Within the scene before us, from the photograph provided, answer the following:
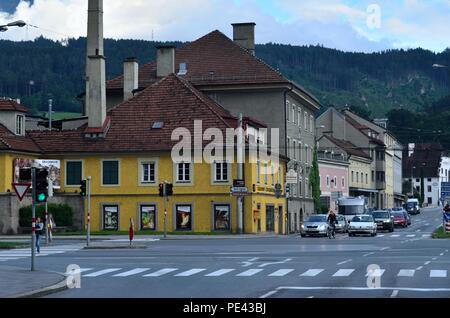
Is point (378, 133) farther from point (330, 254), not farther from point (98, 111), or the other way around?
point (330, 254)

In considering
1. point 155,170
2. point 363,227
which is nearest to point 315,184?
point 155,170

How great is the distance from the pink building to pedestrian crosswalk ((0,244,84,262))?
5338 cm

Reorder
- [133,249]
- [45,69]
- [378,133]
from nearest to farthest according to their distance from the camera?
[133,249] → [378,133] → [45,69]

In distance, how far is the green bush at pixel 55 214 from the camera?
213 ft

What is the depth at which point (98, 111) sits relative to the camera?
68.8 m

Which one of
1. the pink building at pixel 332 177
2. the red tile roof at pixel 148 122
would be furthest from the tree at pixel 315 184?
the red tile roof at pixel 148 122

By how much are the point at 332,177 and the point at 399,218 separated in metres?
14.5

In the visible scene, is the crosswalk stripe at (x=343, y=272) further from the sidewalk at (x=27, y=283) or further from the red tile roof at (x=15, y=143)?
the red tile roof at (x=15, y=143)

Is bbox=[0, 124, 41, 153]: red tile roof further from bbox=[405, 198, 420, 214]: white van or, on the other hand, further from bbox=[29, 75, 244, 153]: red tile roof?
bbox=[405, 198, 420, 214]: white van

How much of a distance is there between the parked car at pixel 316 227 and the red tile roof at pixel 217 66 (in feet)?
56.0

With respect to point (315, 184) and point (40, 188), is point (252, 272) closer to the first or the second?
point (40, 188)

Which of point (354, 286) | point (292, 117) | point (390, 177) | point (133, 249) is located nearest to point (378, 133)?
point (390, 177)

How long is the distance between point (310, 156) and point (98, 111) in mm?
27044

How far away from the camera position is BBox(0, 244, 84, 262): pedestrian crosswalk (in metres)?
38.6
